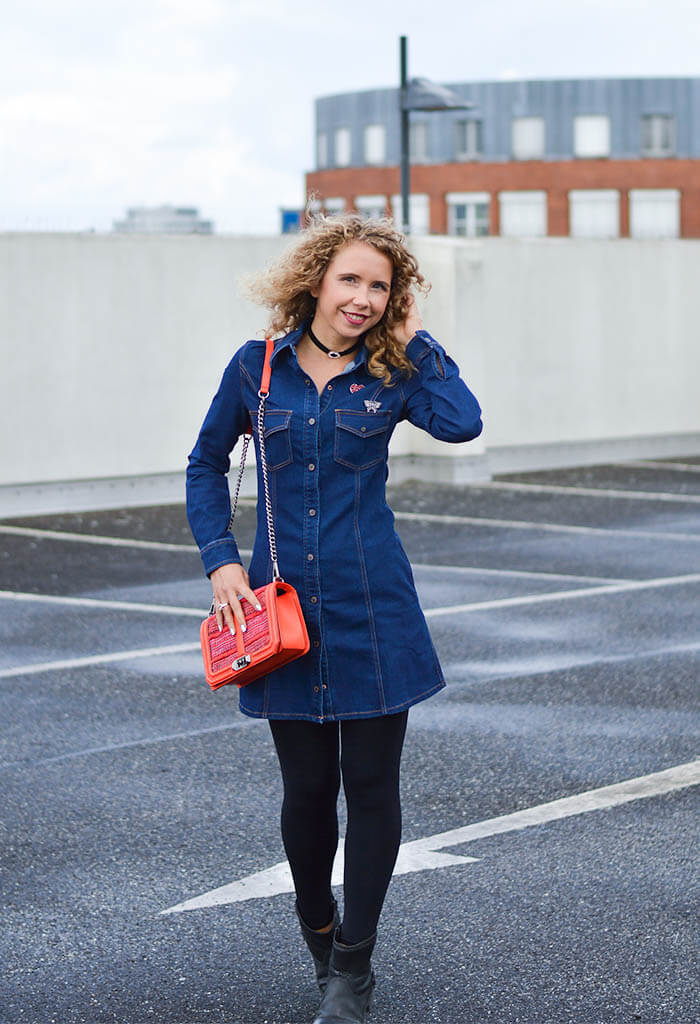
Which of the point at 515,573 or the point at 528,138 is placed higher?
the point at 528,138

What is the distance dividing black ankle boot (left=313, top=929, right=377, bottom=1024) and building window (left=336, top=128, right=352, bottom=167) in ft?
274

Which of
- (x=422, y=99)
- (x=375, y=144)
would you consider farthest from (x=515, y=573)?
(x=375, y=144)

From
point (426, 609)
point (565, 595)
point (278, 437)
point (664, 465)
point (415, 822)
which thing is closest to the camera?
point (278, 437)

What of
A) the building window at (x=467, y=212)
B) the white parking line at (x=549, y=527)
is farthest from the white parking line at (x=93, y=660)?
the building window at (x=467, y=212)

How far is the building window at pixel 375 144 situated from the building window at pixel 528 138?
6.46 m

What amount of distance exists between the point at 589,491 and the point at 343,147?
239 feet

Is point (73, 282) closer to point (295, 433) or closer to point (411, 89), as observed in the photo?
point (411, 89)

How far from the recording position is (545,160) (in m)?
82.2

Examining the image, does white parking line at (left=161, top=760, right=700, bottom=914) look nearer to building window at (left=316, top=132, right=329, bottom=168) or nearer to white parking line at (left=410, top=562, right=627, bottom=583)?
white parking line at (left=410, top=562, right=627, bottom=583)

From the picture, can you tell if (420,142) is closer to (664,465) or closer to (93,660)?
(664,465)

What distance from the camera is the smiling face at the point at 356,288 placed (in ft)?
12.6

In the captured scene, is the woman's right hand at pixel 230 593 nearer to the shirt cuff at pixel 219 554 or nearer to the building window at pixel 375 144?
the shirt cuff at pixel 219 554

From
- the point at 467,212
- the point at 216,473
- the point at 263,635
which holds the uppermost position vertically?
the point at 467,212

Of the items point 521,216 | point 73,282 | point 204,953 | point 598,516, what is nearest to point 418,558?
point 598,516
